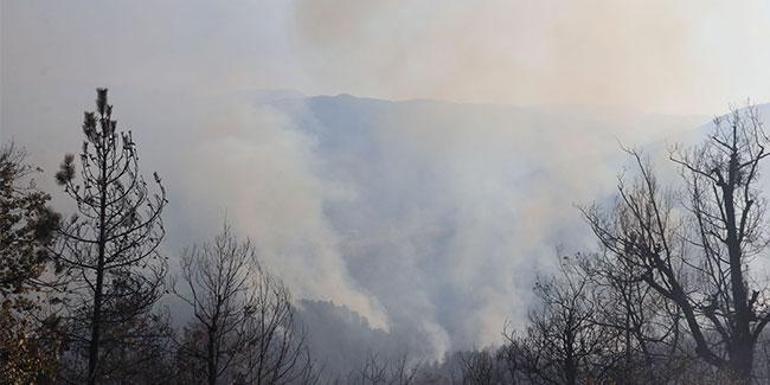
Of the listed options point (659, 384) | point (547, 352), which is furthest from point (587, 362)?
point (659, 384)

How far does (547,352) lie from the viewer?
12.7m

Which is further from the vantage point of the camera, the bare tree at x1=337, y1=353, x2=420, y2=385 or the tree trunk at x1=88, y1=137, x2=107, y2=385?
the bare tree at x1=337, y1=353, x2=420, y2=385

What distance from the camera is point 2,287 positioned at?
36.5 ft

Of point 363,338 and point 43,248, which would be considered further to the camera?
point 363,338

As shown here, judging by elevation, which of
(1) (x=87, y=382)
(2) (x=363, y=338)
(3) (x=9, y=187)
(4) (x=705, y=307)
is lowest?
(1) (x=87, y=382)

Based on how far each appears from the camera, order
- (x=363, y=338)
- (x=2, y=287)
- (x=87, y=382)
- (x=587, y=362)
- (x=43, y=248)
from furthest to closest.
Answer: (x=363, y=338) < (x=587, y=362) < (x=2, y=287) < (x=43, y=248) < (x=87, y=382)

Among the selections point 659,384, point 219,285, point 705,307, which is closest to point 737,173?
point 705,307

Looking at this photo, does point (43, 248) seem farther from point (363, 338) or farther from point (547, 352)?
point (363, 338)

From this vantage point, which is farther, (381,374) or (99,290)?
(381,374)

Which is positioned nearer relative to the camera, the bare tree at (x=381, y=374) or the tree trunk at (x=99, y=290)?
the tree trunk at (x=99, y=290)

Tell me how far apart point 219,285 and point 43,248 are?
2640 millimetres

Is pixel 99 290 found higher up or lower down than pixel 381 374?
higher up

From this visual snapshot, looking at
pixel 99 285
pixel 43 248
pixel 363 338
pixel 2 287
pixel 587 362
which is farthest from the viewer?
pixel 363 338

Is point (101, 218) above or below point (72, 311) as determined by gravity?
above
